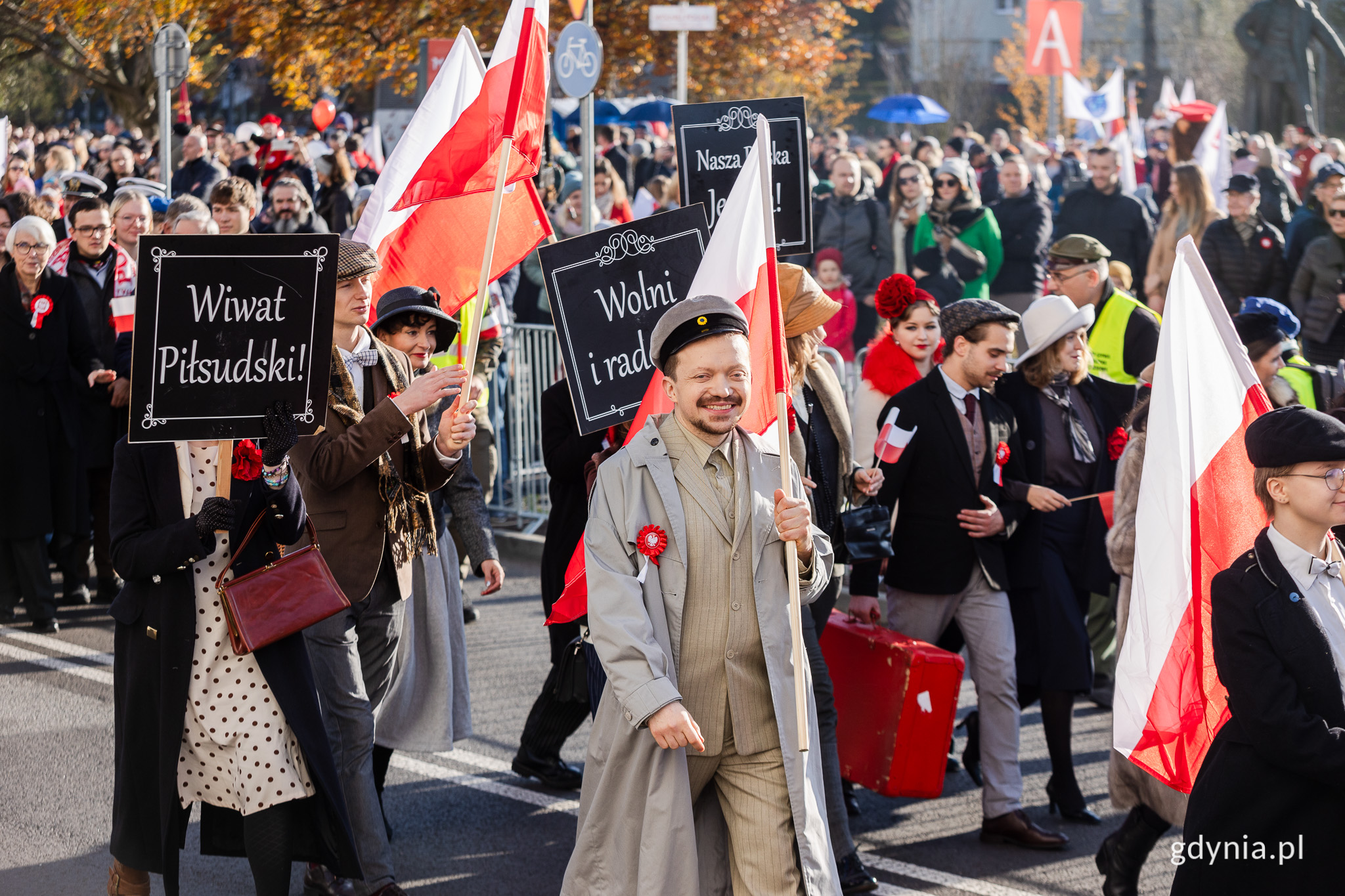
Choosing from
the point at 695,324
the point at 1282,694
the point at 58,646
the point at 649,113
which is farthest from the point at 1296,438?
the point at 649,113

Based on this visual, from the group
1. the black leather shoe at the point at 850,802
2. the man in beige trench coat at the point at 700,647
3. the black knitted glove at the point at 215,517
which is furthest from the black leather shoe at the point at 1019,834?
the black knitted glove at the point at 215,517

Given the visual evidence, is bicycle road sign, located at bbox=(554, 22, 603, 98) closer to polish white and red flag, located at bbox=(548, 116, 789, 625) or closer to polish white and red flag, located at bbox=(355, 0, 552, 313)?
polish white and red flag, located at bbox=(355, 0, 552, 313)

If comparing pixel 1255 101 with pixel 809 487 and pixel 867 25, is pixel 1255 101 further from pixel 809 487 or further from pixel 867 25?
pixel 867 25

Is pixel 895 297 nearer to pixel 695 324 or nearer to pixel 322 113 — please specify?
pixel 695 324

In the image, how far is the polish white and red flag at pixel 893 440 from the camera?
19.4ft

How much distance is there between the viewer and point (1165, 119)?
2592 cm

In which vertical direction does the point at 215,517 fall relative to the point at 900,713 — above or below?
above

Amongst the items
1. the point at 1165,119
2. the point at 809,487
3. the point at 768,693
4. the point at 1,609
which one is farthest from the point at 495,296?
the point at 1165,119

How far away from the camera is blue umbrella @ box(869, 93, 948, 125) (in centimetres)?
2708

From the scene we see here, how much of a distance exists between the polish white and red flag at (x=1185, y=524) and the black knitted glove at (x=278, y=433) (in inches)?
93.4

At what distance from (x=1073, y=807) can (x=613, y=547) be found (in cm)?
286

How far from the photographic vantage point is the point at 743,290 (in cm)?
452

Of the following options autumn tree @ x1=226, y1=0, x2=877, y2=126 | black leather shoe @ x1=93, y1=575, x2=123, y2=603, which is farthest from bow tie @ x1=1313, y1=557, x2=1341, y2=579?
autumn tree @ x1=226, y1=0, x2=877, y2=126

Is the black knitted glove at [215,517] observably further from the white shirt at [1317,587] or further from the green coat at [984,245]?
the green coat at [984,245]
